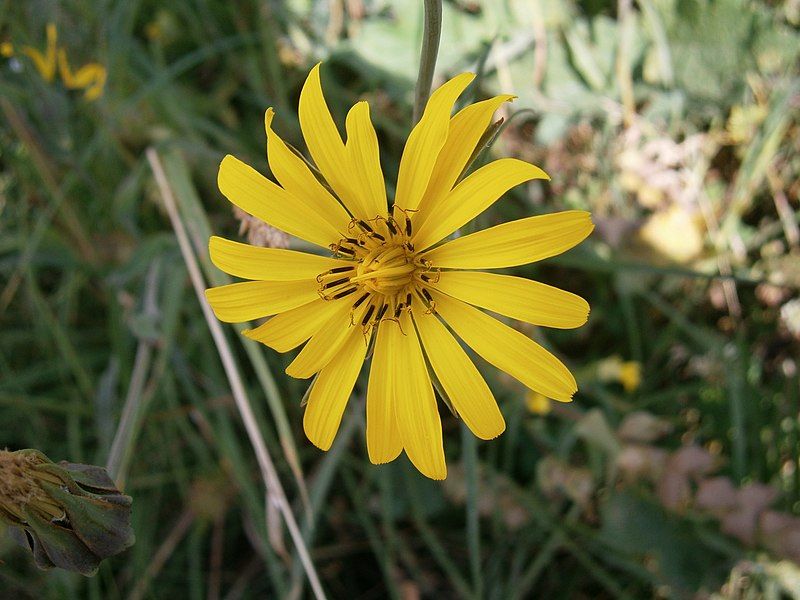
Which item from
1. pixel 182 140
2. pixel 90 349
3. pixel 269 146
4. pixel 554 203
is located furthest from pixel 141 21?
pixel 269 146

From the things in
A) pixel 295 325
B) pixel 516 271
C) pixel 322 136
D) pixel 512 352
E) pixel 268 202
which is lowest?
pixel 512 352

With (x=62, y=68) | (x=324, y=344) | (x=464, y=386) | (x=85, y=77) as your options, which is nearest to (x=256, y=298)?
(x=324, y=344)

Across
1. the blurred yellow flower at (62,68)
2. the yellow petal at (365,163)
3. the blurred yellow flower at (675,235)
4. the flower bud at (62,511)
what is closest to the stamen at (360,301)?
the yellow petal at (365,163)

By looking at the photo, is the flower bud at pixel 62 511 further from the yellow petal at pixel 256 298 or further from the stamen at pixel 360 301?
the stamen at pixel 360 301

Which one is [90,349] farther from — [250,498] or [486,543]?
[486,543]

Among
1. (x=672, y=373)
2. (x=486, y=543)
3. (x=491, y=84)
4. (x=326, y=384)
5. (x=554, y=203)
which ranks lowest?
(x=486, y=543)

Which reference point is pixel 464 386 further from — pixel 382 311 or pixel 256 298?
pixel 256 298
